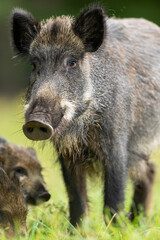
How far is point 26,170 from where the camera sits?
6.40 m

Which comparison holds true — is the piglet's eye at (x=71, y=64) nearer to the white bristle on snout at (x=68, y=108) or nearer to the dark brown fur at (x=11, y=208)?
the white bristle on snout at (x=68, y=108)

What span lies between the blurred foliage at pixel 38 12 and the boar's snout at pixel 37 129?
15.8 metres

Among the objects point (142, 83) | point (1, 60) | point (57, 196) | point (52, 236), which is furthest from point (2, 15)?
point (52, 236)

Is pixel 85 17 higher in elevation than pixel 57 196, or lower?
higher

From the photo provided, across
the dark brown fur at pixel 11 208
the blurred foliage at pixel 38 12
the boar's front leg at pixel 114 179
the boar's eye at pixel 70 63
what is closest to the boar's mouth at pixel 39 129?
the dark brown fur at pixel 11 208

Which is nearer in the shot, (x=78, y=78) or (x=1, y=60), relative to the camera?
(x=78, y=78)

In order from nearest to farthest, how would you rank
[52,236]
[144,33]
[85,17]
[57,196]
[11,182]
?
1. [52,236]
2. [11,182]
3. [85,17]
4. [144,33]
5. [57,196]

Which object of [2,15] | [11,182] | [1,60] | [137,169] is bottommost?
[1,60]

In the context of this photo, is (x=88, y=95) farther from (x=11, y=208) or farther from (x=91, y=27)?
(x=11, y=208)

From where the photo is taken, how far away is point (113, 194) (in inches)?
232

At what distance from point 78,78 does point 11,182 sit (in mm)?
1178

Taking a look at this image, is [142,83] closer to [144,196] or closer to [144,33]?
[144,33]

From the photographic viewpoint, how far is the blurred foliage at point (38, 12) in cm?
2114

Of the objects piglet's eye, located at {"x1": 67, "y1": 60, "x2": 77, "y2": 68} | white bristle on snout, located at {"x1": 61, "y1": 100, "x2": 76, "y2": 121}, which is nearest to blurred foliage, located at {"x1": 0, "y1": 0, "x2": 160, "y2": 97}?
piglet's eye, located at {"x1": 67, "y1": 60, "x2": 77, "y2": 68}
